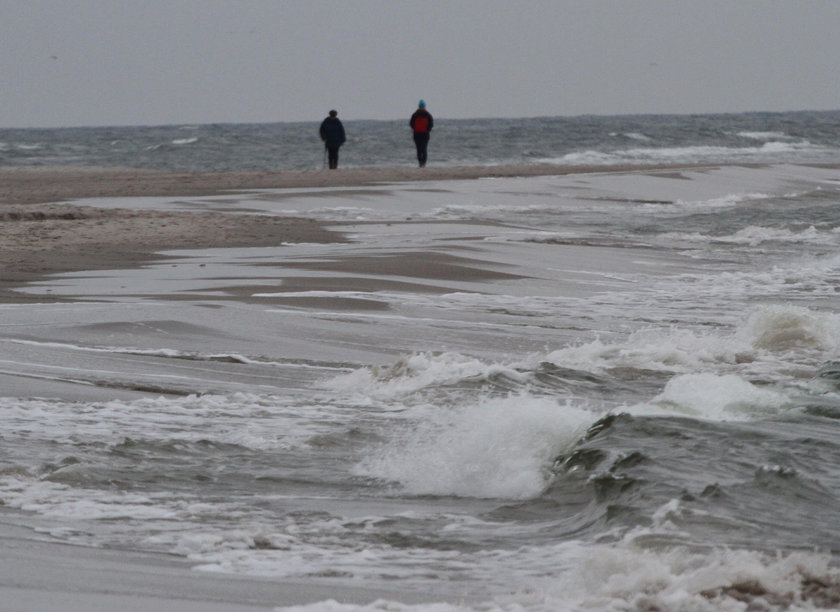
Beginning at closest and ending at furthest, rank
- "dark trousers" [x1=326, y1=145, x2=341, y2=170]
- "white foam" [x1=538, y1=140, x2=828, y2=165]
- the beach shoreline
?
the beach shoreline → "dark trousers" [x1=326, y1=145, x2=341, y2=170] → "white foam" [x1=538, y1=140, x2=828, y2=165]

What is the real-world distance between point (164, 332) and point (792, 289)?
6.51 meters

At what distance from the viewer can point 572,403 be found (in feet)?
23.0

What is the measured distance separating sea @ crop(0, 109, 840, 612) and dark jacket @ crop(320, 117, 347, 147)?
15.7 meters

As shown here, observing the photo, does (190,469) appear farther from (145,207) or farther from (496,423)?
(145,207)

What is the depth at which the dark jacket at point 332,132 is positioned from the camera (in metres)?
29.2

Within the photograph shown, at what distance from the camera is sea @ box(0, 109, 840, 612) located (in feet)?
14.2

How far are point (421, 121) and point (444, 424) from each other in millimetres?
24173

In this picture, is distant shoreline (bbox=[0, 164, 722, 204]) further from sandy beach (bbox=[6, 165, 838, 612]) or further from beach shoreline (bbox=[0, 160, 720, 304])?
sandy beach (bbox=[6, 165, 838, 612])

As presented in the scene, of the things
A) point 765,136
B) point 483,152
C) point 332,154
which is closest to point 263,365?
point 332,154

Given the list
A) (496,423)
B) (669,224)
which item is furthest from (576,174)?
(496,423)

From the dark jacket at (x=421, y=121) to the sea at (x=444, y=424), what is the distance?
16.3m

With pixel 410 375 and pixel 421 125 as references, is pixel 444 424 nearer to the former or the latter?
pixel 410 375

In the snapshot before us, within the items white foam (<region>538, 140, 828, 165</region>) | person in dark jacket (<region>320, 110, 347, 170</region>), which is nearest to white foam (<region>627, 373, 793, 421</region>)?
person in dark jacket (<region>320, 110, 347, 170</region>)

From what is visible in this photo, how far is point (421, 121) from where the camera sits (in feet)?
98.7
